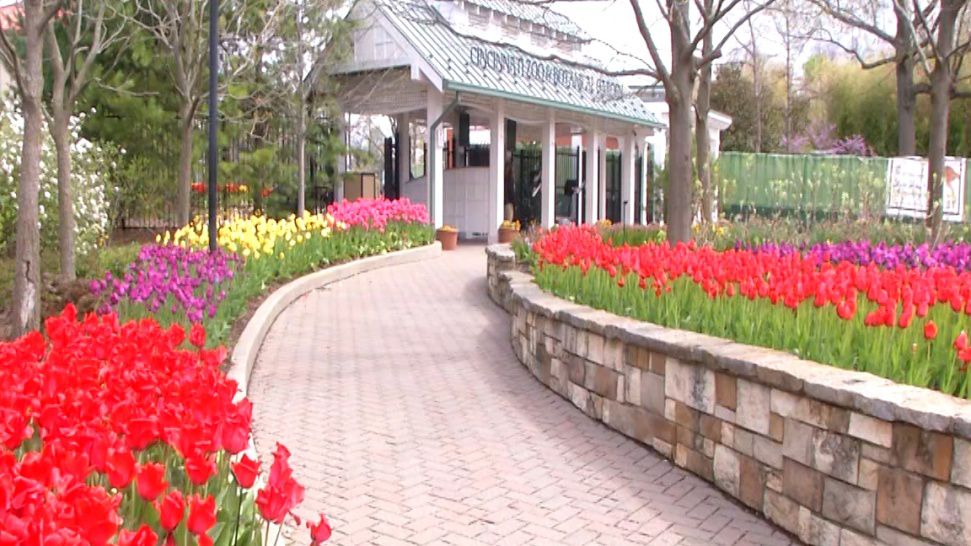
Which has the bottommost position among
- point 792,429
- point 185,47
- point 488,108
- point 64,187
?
point 792,429

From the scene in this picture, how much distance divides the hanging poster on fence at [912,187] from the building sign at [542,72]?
5.35m

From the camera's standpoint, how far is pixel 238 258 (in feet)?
32.3

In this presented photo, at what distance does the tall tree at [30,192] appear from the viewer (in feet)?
21.9

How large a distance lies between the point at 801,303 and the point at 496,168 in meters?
15.3

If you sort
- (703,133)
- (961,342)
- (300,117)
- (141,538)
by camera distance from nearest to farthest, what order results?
1. (141,538)
2. (961,342)
3. (703,133)
4. (300,117)

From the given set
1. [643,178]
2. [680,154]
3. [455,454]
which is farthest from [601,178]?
[455,454]

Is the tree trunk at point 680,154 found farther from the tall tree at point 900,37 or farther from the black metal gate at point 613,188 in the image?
the black metal gate at point 613,188

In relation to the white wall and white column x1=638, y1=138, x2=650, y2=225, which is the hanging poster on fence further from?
white column x1=638, y1=138, x2=650, y2=225

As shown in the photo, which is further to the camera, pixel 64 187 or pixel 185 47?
pixel 185 47

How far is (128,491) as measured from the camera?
103 inches

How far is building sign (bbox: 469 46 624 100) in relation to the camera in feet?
63.7

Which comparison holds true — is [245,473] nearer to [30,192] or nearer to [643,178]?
[30,192]

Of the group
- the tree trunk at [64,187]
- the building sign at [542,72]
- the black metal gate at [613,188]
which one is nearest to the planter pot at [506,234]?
the building sign at [542,72]

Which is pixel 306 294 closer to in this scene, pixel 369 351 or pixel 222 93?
pixel 369 351
